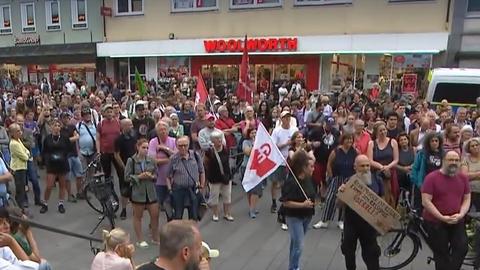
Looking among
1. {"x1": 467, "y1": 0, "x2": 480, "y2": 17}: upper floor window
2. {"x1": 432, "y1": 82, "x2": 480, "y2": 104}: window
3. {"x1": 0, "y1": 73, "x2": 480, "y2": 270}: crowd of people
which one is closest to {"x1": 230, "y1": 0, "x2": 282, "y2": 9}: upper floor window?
{"x1": 467, "y1": 0, "x2": 480, "y2": 17}: upper floor window

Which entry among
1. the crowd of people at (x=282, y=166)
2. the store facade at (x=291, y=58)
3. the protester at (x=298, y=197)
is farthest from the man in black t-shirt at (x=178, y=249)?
the store facade at (x=291, y=58)

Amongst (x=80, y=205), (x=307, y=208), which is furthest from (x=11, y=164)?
(x=307, y=208)

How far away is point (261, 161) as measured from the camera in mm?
5883

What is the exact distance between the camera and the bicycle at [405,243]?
530 centimetres

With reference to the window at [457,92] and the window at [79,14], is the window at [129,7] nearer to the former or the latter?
the window at [79,14]

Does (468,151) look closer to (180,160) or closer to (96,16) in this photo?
(180,160)

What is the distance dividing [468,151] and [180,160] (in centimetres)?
388

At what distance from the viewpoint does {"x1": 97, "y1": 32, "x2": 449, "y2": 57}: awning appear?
17.7m

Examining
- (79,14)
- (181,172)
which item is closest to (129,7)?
(79,14)

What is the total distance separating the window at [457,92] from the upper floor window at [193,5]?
40.3 ft

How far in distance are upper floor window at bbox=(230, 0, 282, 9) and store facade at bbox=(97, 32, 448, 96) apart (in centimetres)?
165

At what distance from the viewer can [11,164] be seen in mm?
7156

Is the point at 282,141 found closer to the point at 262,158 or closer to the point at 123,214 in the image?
the point at 262,158

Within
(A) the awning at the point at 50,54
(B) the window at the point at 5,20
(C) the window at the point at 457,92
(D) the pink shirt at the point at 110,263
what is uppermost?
(B) the window at the point at 5,20
